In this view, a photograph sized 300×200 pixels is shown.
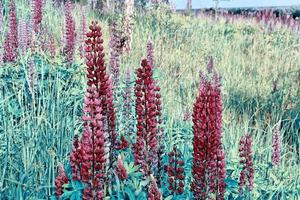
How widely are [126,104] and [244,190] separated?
94 cm

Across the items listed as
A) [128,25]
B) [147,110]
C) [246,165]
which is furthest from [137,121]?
[128,25]

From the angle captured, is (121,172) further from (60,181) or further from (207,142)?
(207,142)

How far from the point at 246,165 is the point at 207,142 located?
0.70 meters

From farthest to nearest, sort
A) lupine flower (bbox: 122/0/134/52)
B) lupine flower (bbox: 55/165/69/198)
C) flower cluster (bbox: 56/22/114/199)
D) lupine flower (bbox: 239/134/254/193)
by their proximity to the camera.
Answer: lupine flower (bbox: 122/0/134/52), lupine flower (bbox: 239/134/254/193), lupine flower (bbox: 55/165/69/198), flower cluster (bbox: 56/22/114/199)

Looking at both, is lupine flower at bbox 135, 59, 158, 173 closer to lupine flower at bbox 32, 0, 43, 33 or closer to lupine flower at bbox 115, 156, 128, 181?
lupine flower at bbox 115, 156, 128, 181

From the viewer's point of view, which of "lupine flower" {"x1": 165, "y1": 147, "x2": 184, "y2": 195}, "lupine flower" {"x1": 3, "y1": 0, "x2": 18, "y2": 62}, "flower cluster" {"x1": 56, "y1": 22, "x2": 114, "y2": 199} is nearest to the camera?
"flower cluster" {"x1": 56, "y1": 22, "x2": 114, "y2": 199}

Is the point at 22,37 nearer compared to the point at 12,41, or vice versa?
the point at 22,37

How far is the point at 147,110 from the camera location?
217 cm

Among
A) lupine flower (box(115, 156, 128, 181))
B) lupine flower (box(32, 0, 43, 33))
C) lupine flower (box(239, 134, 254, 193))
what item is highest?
lupine flower (box(32, 0, 43, 33))

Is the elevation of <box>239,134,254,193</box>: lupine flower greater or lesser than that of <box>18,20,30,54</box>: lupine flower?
lesser

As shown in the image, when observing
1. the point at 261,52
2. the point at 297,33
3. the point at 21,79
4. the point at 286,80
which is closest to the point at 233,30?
the point at 297,33

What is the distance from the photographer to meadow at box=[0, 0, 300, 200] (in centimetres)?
204

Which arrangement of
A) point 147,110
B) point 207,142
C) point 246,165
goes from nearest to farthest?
point 207,142 → point 147,110 → point 246,165

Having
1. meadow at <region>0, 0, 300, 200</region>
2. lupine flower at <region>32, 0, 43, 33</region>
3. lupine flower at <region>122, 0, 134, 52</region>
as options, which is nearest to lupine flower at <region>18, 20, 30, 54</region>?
meadow at <region>0, 0, 300, 200</region>
